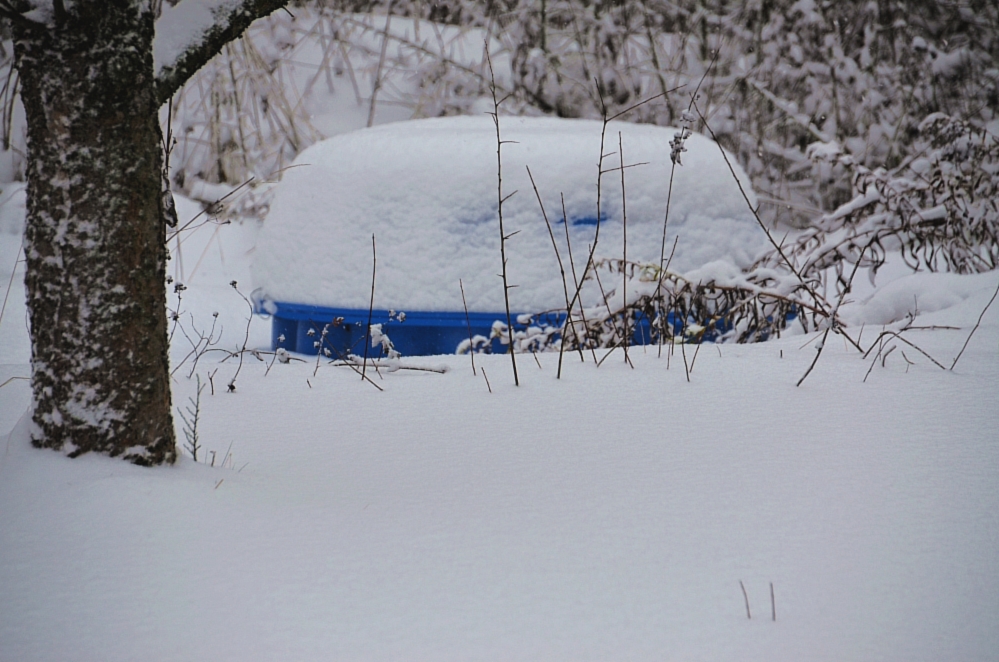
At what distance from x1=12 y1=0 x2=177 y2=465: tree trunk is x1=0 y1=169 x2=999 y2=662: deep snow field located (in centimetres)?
9

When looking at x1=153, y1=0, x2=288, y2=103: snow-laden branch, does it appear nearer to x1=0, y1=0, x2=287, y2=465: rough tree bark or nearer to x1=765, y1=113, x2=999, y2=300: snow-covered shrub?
x1=0, y1=0, x2=287, y2=465: rough tree bark

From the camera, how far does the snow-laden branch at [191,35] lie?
131cm

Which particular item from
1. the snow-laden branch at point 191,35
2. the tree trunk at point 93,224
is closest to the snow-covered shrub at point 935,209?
the snow-laden branch at point 191,35

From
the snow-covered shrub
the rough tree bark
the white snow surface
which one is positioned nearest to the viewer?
the rough tree bark

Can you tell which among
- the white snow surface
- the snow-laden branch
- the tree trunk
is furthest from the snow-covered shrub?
the tree trunk

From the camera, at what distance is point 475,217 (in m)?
2.93

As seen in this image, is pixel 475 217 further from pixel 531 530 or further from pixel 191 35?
pixel 531 530

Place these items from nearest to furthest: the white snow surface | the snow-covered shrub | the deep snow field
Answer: the deep snow field < the white snow surface < the snow-covered shrub

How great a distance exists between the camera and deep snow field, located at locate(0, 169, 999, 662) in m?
0.96

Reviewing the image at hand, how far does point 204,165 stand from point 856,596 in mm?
5676

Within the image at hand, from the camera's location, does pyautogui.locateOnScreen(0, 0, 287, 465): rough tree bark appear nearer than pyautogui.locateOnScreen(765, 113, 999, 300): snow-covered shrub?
Yes

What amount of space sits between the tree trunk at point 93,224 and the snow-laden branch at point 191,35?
27 millimetres

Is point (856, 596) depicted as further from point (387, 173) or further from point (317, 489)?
point (387, 173)

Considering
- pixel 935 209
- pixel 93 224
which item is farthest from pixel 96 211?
pixel 935 209
